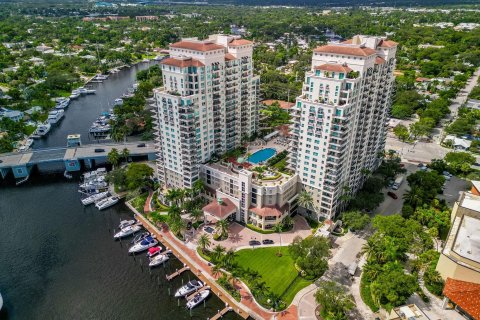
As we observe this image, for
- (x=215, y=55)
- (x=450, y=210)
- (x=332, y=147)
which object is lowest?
(x=450, y=210)

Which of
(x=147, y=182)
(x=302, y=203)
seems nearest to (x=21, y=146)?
(x=147, y=182)

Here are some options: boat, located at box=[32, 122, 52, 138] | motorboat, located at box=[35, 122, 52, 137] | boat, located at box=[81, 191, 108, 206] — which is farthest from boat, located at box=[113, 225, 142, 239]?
motorboat, located at box=[35, 122, 52, 137]

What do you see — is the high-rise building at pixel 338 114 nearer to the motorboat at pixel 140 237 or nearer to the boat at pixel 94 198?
the motorboat at pixel 140 237

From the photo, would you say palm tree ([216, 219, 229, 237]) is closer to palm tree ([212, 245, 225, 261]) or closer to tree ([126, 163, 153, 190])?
palm tree ([212, 245, 225, 261])

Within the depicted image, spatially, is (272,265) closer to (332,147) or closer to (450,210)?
(332,147)

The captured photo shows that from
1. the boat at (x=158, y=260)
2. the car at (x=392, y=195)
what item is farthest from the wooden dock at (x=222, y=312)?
the car at (x=392, y=195)

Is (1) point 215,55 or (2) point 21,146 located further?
(2) point 21,146

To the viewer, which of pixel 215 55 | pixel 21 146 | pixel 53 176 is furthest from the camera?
pixel 21 146

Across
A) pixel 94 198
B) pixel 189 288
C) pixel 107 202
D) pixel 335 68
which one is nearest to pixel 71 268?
pixel 107 202
